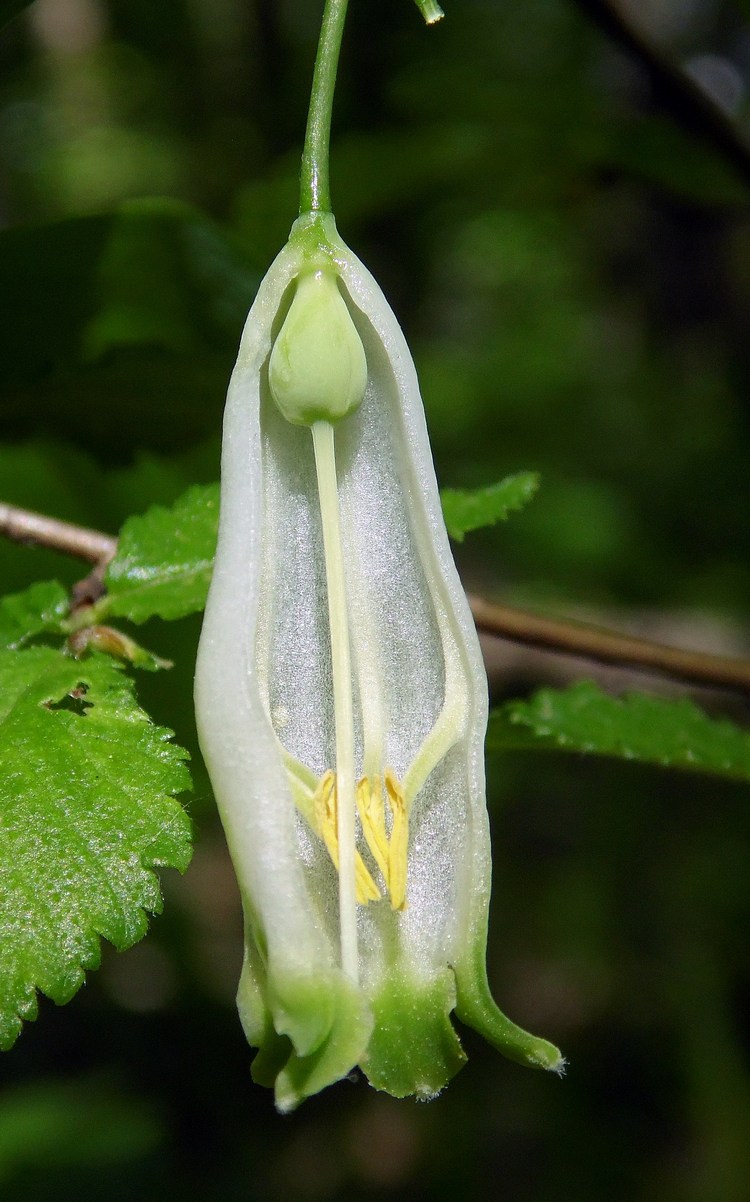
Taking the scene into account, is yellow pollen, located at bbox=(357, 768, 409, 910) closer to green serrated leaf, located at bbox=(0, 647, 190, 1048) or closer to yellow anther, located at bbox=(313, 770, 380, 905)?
yellow anther, located at bbox=(313, 770, 380, 905)

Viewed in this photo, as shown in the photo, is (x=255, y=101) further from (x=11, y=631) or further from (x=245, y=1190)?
(x=245, y=1190)

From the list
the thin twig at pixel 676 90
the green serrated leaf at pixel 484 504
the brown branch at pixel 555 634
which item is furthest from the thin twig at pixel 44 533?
the thin twig at pixel 676 90

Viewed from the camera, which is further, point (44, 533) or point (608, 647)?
point (608, 647)

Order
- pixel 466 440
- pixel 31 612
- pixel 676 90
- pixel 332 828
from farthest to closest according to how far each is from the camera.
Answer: pixel 466 440, pixel 676 90, pixel 31 612, pixel 332 828

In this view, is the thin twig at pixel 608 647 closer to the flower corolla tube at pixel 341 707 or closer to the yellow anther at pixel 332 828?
the flower corolla tube at pixel 341 707

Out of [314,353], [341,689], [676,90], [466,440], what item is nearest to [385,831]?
[341,689]

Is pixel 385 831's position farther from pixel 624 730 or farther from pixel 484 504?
pixel 624 730

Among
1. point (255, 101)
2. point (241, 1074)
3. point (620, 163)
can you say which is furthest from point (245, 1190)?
point (255, 101)

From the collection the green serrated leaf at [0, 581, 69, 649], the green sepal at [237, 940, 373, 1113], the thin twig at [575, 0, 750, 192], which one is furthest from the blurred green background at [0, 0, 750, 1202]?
the green sepal at [237, 940, 373, 1113]
